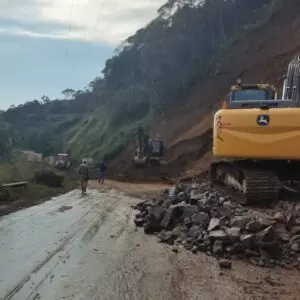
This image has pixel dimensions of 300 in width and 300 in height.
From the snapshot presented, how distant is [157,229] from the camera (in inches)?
428

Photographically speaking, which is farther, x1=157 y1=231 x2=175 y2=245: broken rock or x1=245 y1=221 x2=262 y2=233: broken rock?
x1=157 y1=231 x2=175 y2=245: broken rock

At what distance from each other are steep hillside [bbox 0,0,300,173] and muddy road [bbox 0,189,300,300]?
88.2 ft

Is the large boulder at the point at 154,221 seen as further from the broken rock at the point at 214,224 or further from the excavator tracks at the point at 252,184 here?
the excavator tracks at the point at 252,184

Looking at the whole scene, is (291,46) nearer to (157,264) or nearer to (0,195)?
(0,195)

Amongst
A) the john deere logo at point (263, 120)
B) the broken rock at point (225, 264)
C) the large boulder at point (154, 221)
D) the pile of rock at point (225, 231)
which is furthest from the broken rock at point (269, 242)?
the john deere logo at point (263, 120)

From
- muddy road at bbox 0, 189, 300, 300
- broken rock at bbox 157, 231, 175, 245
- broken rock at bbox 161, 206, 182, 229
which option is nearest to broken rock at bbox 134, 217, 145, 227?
muddy road at bbox 0, 189, 300, 300

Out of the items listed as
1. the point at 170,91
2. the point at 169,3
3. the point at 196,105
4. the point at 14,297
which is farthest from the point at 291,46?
the point at 14,297

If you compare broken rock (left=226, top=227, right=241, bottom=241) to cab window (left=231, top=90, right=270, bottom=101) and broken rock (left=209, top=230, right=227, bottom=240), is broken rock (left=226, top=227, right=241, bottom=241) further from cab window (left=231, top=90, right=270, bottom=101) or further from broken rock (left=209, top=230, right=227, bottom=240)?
cab window (left=231, top=90, right=270, bottom=101)

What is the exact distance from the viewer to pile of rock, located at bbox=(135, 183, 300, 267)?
27.2ft

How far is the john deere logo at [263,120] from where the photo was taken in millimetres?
10830

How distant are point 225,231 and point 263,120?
9.62 ft

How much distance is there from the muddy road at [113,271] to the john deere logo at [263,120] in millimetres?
3237

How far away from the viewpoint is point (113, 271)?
7656 mm

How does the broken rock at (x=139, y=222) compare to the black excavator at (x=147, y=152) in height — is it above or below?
A: above
